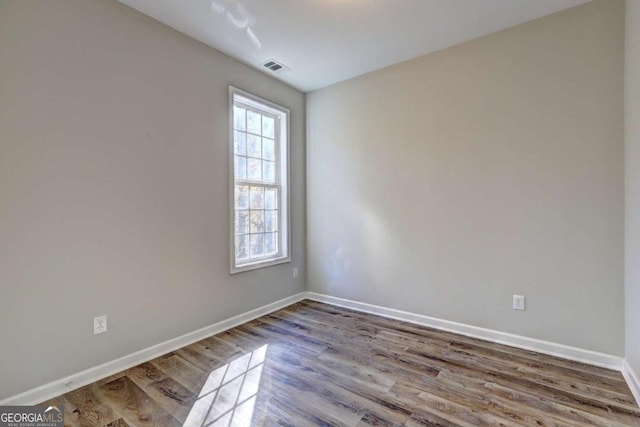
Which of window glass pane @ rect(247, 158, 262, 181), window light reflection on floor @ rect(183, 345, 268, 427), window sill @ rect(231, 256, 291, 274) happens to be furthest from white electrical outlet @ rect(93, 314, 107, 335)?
window glass pane @ rect(247, 158, 262, 181)

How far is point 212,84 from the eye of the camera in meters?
2.77

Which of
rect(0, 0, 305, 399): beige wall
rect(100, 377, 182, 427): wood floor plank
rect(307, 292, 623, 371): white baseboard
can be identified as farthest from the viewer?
rect(307, 292, 623, 371): white baseboard

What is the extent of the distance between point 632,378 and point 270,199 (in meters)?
3.27

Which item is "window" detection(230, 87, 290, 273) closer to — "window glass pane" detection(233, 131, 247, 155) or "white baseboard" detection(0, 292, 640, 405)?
"window glass pane" detection(233, 131, 247, 155)

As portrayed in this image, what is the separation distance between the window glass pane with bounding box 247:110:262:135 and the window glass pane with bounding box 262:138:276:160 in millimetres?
133

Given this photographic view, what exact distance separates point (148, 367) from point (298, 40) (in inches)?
115

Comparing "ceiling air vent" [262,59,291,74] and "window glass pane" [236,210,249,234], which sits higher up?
"ceiling air vent" [262,59,291,74]

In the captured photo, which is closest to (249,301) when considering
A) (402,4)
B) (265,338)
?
(265,338)

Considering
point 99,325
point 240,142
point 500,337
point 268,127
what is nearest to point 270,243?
point 240,142

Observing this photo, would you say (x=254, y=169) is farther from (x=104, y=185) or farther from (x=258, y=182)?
(x=104, y=185)

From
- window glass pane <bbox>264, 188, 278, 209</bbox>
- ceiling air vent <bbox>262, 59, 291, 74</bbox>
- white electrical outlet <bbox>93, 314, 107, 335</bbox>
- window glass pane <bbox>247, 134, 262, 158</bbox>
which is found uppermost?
ceiling air vent <bbox>262, 59, 291, 74</bbox>

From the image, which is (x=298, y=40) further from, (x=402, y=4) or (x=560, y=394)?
(x=560, y=394)

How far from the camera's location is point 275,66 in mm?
3121

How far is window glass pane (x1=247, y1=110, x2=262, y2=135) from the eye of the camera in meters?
3.22
